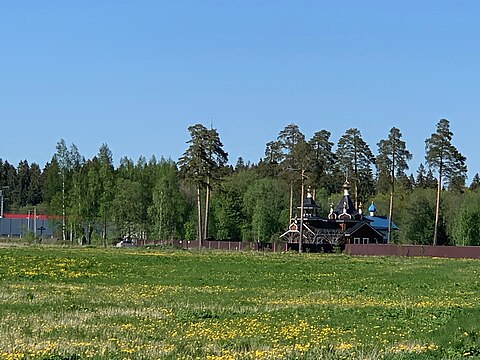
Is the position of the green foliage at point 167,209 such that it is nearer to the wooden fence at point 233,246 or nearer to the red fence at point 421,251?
the wooden fence at point 233,246

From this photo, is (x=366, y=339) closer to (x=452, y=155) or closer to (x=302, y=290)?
(x=302, y=290)

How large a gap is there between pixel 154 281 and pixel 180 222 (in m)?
80.4

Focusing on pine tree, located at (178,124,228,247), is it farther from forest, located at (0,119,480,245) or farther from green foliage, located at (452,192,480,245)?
green foliage, located at (452,192,480,245)

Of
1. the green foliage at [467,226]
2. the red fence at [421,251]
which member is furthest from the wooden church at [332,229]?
the red fence at [421,251]

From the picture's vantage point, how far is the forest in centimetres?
9644

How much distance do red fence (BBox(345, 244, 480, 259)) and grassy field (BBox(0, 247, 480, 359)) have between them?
131 ft

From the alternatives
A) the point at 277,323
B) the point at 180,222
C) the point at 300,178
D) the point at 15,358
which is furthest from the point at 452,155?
the point at 15,358

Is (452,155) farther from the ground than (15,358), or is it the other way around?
(452,155)

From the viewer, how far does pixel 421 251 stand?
8244cm

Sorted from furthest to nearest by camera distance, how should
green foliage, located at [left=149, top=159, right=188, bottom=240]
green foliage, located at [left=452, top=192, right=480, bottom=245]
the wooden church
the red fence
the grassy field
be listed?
green foliage, located at [left=149, top=159, right=188, bottom=240] < green foliage, located at [left=452, top=192, right=480, bottom=245] < the wooden church < the red fence < the grassy field

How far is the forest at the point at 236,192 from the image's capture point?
96438 millimetres

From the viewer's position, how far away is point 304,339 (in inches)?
676

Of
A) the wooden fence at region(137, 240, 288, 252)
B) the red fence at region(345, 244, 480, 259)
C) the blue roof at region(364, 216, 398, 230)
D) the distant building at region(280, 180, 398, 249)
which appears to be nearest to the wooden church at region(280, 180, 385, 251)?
the distant building at region(280, 180, 398, 249)

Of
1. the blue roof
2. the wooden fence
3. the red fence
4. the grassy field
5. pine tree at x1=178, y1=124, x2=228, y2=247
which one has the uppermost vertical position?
pine tree at x1=178, y1=124, x2=228, y2=247
